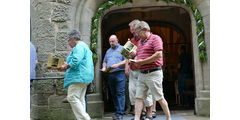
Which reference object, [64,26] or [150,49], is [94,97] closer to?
[64,26]

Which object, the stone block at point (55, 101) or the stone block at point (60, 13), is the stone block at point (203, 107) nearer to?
the stone block at point (55, 101)

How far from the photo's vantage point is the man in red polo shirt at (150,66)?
10.8 feet

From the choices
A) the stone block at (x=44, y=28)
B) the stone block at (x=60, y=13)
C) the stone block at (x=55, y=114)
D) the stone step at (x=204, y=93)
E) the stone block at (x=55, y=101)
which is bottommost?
the stone block at (x=55, y=114)

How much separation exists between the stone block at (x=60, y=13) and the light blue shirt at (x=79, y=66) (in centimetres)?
140

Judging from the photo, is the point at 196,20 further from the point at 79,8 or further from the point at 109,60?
the point at 79,8

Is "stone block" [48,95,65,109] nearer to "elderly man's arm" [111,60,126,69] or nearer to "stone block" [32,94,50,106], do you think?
"stone block" [32,94,50,106]

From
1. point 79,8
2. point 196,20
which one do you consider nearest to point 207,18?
point 196,20

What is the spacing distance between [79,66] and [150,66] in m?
1.15

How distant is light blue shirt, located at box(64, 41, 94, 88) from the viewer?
359 cm

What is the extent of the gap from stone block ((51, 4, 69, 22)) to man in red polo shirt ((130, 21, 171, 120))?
2060mm

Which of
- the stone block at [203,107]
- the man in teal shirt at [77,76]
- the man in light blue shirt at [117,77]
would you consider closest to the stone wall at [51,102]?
the man in light blue shirt at [117,77]

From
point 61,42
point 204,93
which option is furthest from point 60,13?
point 204,93

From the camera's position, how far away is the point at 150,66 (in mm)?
3404

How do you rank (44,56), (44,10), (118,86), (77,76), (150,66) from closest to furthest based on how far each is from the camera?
(150,66), (77,76), (118,86), (44,56), (44,10)
